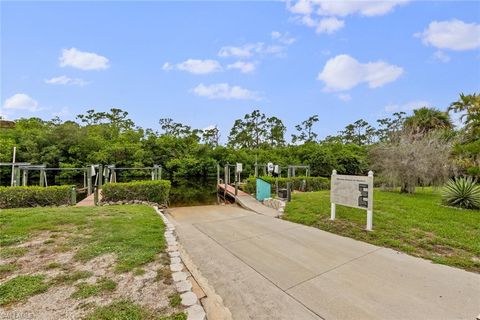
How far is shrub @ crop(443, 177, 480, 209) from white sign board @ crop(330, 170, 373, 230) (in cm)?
405

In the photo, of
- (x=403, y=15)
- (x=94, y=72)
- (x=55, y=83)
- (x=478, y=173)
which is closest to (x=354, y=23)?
(x=403, y=15)

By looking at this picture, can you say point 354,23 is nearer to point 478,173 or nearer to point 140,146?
point 478,173

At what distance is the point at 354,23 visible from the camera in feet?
27.5

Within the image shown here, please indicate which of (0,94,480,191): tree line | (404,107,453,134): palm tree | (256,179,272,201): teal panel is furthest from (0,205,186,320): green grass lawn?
(404,107,453,134): palm tree

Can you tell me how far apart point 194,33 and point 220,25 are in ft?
5.70

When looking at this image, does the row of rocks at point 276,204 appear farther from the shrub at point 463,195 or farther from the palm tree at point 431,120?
the palm tree at point 431,120

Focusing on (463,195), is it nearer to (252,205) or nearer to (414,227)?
(414,227)

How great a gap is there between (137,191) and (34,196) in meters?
3.05

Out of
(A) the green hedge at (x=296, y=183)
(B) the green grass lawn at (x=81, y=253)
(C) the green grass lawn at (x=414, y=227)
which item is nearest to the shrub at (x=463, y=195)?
(C) the green grass lawn at (x=414, y=227)

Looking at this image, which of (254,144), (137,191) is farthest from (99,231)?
(254,144)

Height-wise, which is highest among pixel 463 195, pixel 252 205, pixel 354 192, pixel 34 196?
pixel 354 192

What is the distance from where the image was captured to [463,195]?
265 inches

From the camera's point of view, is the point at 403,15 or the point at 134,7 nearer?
the point at 403,15

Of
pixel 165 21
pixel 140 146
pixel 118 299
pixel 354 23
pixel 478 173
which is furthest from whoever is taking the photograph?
pixel 140 146
